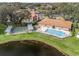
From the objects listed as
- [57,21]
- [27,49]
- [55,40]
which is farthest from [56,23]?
[27,49]

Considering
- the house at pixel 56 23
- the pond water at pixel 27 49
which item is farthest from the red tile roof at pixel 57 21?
the pond water at pixel 27 49

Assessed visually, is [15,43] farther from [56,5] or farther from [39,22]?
[56,5]

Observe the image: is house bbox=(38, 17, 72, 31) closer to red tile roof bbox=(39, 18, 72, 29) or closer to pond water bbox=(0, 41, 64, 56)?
red tile roof bbox=(39, 18, 72, 29)

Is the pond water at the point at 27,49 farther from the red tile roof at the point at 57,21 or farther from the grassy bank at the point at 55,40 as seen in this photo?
the red tile roof at the point at 57,21

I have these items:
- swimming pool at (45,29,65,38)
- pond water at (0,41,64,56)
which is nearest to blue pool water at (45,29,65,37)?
swimming pool at (45,29,65,38)

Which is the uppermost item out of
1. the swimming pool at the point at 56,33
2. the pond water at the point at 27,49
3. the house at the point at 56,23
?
the house at the point at 56,23

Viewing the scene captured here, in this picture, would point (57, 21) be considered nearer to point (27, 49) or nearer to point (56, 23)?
point (56, 23)
